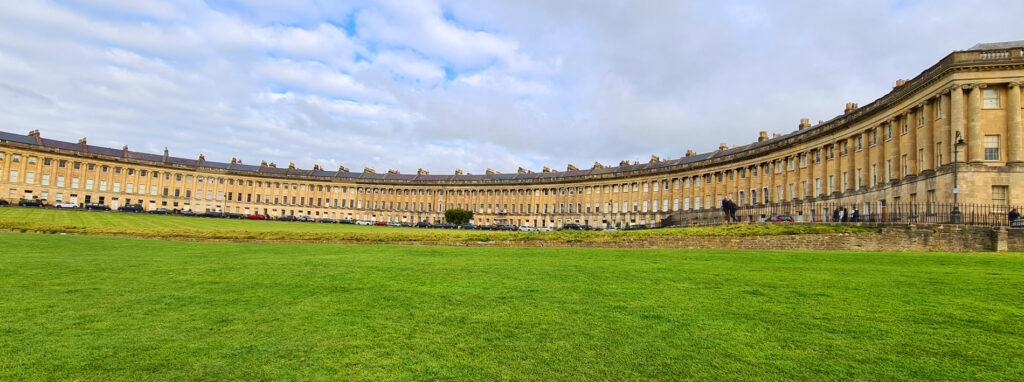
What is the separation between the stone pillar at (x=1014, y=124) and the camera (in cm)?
3111

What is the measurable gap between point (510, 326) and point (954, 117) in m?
38.6

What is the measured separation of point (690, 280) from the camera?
10109 mm

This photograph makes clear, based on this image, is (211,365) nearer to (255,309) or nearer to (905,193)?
(255,309)

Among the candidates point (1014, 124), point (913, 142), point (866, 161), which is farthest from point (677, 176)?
point (1014, 124)

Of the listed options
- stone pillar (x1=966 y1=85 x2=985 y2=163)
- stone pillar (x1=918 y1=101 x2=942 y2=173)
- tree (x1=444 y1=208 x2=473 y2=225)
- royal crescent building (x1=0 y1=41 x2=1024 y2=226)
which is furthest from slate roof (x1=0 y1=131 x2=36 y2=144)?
stone pillar (x1=966 y1=85 x2=985 y2=163)

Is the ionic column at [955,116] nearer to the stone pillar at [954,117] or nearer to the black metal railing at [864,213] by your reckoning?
the stone pillar at [954,117]

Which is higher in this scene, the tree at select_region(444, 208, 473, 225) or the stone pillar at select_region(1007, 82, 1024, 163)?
the stone pillar at select_region(1007, 82, 1024, 163)

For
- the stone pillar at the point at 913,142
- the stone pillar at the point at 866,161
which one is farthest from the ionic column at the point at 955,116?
the stone pillar at the point at 866,161

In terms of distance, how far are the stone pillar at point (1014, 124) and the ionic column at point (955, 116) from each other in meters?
2.56

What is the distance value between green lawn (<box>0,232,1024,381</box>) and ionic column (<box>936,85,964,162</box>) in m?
28.0

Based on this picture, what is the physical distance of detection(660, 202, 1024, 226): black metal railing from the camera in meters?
27.8

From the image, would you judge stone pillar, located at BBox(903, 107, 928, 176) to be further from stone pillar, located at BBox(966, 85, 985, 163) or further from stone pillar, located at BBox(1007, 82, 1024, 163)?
stone pillar, located at BBox(1007, 82, 1024, 163)

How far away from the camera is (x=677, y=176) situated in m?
77.5

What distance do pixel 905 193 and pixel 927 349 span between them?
3913 centimetres
